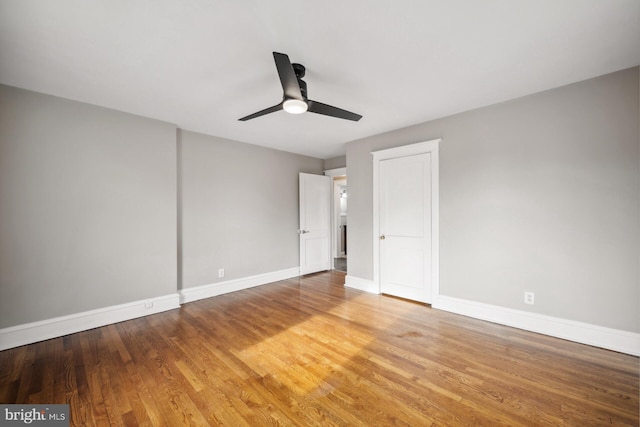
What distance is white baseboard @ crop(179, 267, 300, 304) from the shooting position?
149 inches

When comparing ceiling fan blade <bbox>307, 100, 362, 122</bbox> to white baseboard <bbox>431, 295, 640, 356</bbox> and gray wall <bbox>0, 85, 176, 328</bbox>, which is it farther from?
white baseboard <bbox>431, 295, 640, 356</bbox>

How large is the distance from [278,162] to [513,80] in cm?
371

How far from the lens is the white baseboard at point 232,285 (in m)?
3.78

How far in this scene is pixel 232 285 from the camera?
4.25 m

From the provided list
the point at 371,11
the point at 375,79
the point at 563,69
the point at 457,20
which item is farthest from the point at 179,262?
the point at 563,69

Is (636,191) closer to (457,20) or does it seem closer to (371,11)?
(457,20)

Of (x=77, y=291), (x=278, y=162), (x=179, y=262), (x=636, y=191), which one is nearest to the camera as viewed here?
(x=636, y=191)

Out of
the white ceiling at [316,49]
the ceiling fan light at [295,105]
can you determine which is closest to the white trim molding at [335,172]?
the white ceiling at [316,49]

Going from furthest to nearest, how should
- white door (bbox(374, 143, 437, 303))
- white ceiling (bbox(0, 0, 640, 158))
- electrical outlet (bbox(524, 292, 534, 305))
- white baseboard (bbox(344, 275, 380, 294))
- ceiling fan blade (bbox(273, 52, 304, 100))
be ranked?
white baseboard (bbox(344, 275, 380, 294)), white door (bbox(374, 143, 437, 303)), electrical outlet (bbox(524, 292, 534, 305)), ceiling fan blade (bbox(273, 52, 304, 100)), white ceiling (bbox(0, 0, 640, 158))

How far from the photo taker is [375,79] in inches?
94.5

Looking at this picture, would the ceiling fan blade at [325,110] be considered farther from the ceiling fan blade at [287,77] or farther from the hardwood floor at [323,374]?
the hardwood floor at [323,374]

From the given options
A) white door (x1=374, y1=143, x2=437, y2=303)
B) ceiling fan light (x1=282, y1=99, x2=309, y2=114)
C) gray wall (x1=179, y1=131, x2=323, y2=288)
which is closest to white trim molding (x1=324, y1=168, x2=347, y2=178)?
gray wall (x1=179, y1=131, x2=323, y2=288)

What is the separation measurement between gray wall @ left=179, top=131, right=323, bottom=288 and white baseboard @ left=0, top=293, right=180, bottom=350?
0.44 m

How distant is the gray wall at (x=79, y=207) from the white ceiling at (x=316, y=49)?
33cm
